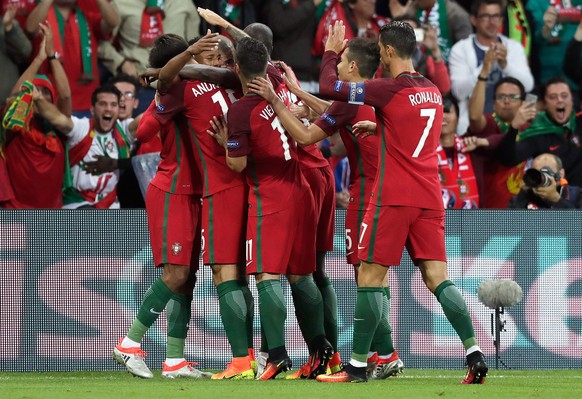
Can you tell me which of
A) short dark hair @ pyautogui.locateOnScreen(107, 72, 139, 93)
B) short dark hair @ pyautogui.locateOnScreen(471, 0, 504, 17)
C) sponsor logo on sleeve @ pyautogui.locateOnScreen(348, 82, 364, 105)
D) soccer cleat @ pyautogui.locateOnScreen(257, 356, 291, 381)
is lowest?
soccer cleat @ pyautogui.locateOnScreen(257, 356, 291, 381)

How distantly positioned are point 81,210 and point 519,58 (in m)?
5.90

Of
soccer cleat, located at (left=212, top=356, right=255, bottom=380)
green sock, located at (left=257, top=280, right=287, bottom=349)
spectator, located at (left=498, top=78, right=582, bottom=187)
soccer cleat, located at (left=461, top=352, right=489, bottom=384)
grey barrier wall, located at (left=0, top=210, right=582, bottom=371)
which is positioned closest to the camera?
soccer cleat, located at (left=461, top=352, right=489, bottom=384)

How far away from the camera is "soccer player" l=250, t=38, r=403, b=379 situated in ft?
26.4

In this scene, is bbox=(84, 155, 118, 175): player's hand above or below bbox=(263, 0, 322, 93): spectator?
below

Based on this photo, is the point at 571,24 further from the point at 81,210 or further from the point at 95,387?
the point at 95,387

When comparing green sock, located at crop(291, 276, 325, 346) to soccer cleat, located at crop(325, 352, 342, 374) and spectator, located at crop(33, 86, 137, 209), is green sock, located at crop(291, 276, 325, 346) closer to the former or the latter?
soccer cleat, located at crop(325, 352, 342, 374)

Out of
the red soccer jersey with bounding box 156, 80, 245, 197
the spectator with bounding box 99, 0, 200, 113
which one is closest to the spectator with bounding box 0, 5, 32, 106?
the spectator with bounding box 99, 0, 200, 113

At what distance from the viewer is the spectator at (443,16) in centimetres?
1354

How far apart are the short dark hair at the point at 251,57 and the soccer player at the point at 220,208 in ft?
1.52

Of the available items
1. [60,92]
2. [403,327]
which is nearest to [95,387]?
[403,327]

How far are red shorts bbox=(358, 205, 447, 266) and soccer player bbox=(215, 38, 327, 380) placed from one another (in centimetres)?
67

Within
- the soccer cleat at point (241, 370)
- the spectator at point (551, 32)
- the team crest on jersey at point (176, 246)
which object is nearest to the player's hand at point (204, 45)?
the team crest on jersey at point (176, 246)

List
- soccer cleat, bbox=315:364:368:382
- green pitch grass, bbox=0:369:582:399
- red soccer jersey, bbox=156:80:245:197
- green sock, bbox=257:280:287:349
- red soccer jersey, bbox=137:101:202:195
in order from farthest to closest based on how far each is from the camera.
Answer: red soccer jersey, bbox=137:101:202:195
red soccer jersey, bbox=156:80:245:197
green sock, bbox=257:280:287:349
soccer cleat, bbox=315:364:368:382
green pitch grass, bbox=0:369:582:399

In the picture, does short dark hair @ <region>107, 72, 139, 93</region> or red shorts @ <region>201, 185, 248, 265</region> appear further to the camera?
short dark hair @ <region>107, 72, 139, 93</region>
